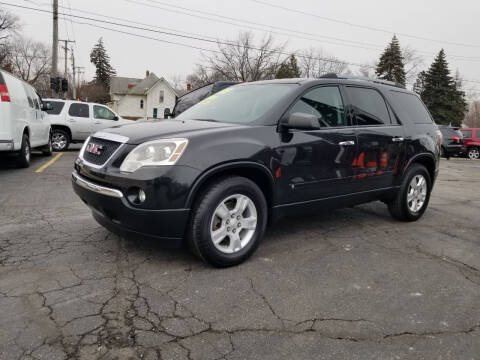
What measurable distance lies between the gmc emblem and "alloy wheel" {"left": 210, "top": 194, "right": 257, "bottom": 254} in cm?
114

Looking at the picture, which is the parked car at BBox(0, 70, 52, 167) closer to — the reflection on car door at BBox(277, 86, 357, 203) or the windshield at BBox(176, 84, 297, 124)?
the windshield at BBox(176, 84, 297, 124)

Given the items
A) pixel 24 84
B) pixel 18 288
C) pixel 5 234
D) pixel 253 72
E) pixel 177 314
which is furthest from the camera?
pixel 253 72

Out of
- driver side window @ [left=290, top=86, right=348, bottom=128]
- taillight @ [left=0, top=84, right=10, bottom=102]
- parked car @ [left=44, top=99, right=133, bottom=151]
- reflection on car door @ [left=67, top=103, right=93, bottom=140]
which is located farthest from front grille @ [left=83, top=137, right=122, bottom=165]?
reflection on car door @ [left=67, top=103, right=93, bottom=140]

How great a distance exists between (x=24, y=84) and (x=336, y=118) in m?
7.72

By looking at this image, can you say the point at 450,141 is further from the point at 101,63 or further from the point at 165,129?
the point at 101,63

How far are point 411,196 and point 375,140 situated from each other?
117 cm

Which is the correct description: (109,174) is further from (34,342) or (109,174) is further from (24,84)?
(24,84)

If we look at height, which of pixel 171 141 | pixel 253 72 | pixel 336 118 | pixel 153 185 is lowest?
pixel 153 185

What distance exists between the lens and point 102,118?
45.0 feet

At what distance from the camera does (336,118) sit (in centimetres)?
407

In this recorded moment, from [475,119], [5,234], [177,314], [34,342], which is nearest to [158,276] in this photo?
[177,314]

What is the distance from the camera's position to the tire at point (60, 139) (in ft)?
42.2

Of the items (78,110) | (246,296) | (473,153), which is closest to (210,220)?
(246,296)

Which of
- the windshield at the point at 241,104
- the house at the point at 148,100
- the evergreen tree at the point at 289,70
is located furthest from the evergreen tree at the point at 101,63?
the windshield at the point at 241,104
